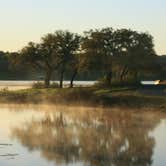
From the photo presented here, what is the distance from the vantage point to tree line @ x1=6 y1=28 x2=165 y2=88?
77.7 m

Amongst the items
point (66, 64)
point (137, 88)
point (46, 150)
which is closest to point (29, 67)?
point (66, 64)

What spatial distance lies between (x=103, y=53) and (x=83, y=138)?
43.9 meters

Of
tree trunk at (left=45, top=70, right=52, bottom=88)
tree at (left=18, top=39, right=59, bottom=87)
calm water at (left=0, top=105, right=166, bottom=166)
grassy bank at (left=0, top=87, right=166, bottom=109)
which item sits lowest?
calm water at (left=0, top=105, right=166, bottom=166)

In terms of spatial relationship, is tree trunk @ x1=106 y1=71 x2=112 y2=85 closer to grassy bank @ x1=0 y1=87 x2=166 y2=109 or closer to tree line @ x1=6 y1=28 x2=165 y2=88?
tree line @ x1=6 y1=28 x2=165 y2=88

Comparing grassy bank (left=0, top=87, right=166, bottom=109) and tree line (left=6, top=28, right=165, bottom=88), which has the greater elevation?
tree line (left=6, top=28, right=165, bottom=88)

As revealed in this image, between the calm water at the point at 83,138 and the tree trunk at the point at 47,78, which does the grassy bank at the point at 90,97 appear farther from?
the tree trunk at the point at 47,78

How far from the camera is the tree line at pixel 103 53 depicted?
255ft

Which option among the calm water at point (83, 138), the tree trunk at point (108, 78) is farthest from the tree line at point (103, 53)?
the calm water at point (83, 138)

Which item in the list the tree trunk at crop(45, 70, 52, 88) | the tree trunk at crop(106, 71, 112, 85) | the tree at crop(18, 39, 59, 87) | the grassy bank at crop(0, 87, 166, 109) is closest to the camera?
the grassy bank at crop(0, 87, 166, 109)

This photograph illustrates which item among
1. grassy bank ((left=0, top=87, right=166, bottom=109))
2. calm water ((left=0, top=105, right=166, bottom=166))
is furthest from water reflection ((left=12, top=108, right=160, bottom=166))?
grassy bank ((left=0, top=87, right=166, bottom=109))

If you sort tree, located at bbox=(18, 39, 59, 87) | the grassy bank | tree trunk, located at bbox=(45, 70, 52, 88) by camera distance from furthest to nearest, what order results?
1. tree, located at bbox=(18, 39, 59, 87)
2. tree trunk, located at bbox=(45, 70, 52, 88)
3. the grassy bank

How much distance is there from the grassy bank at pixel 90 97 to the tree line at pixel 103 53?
380 inches

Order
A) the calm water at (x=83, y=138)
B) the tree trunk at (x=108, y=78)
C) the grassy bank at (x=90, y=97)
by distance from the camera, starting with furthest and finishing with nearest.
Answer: the tree trunk at (x=108, y=78), the grassy bank at (x=90, y=97), the calm water at (x=83, y=138)

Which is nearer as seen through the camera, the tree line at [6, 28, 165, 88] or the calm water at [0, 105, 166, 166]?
the calm water at [0, 105, 166, 166]
